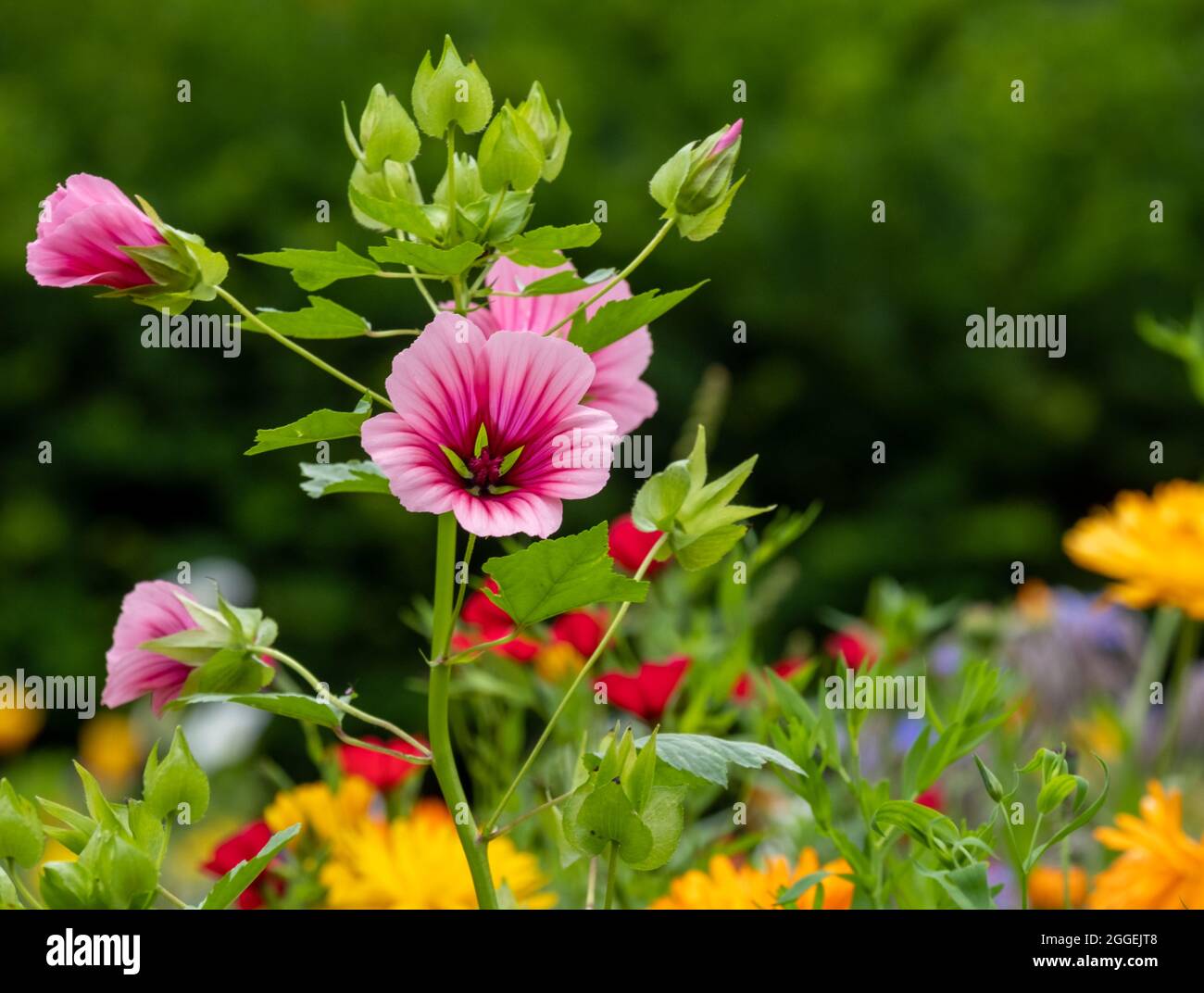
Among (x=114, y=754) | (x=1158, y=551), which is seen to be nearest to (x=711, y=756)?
(x=1158, y=551)

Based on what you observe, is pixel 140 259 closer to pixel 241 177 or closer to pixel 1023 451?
pixel 241 177

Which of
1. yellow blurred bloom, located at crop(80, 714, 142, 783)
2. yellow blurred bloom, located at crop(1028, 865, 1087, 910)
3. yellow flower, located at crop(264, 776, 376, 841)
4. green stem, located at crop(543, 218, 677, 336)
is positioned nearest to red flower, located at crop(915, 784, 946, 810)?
yellow blurred bloom, located at crop(1028, 865, 1087, 910)

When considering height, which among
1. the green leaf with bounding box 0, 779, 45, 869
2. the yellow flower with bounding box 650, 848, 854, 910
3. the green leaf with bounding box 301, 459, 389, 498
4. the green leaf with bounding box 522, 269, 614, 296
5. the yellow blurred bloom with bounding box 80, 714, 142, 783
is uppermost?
the green leaf with bounding box 522, 269, 614, 296

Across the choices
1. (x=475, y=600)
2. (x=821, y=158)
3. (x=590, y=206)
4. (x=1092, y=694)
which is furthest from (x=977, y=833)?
(x=821, y=158)

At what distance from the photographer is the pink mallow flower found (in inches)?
15.9

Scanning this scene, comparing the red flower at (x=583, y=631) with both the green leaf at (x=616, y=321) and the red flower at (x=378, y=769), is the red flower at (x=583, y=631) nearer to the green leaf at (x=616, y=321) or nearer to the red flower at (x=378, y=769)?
the red flower at (x=378, y=769)

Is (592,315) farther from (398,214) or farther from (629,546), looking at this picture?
(629,546)

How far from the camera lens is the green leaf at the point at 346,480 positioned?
17.7 inches

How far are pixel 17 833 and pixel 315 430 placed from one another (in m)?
0.14

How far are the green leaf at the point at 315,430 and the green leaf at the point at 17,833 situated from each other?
4.8 inches

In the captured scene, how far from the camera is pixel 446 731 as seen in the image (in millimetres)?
429

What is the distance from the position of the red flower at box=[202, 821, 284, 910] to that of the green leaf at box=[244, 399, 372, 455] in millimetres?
262

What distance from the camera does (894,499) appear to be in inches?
108

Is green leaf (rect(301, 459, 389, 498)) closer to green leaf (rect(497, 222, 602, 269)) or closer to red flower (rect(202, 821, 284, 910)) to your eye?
green leaf (rect(497, 222, 602, 269))
